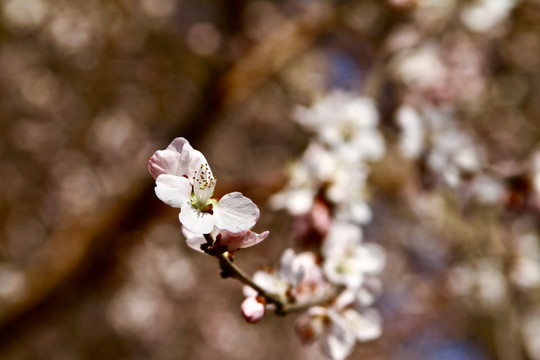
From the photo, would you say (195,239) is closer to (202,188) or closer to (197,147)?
(202,188)

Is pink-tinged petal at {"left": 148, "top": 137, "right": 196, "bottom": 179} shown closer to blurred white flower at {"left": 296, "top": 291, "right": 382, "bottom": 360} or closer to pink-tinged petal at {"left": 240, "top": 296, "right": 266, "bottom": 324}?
pink-tinged petal at {"left": 240, "top": 296, "right": 266, "bottom": 324}

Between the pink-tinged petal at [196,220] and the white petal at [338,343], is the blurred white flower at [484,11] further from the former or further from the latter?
the pink-tinged petal at [196,220]

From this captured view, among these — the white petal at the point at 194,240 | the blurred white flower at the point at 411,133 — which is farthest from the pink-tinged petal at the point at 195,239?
the blurred white flower at the point at 411,133

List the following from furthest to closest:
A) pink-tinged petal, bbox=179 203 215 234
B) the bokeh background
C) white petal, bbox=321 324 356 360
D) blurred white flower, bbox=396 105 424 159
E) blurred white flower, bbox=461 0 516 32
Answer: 1. the bokeh background
2. blurred white flower, bbox=461 0 516 32
3. blurred white flower, bbox=396 105 424 159
4. white petal, bbox=321 324 356 360
5. pink-tinged petal, bbox=179 203 215 234

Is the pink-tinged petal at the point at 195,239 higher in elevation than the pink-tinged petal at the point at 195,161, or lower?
lower

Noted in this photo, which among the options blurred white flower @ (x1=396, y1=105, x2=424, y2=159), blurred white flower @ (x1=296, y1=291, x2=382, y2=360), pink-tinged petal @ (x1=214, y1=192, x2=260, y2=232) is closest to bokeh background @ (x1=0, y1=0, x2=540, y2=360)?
blurred white flower @ (x1=396, y1=105, x2=424, y2=159)

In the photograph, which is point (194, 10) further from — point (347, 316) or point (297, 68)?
point (347, 316)
